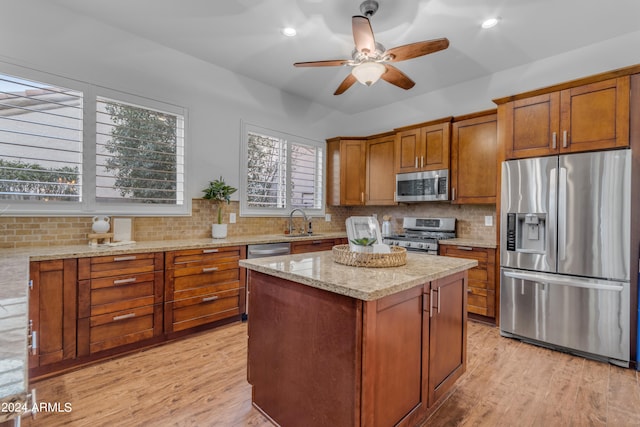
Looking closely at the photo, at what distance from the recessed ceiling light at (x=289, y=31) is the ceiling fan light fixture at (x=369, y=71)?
3.28 feet

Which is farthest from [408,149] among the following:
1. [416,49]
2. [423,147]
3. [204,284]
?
[204,284]

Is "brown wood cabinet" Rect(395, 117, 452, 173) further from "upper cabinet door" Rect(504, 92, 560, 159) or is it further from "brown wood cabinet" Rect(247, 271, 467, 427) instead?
"brown wood cabinet" Rect(247, 271, 467, 427)

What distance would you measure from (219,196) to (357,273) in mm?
2374

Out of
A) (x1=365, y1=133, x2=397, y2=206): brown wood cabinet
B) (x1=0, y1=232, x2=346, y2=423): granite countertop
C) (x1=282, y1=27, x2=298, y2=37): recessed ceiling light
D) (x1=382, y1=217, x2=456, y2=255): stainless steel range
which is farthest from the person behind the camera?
(x1=365, y1=133, x2=397, y2=206): brown wood cabinet

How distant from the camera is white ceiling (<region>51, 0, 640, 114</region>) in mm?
2521

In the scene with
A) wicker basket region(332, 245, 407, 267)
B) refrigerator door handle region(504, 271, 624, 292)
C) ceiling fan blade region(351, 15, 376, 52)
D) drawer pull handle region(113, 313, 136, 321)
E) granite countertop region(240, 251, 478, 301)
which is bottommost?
drawer pull handle region(113, 313, 136, 321)

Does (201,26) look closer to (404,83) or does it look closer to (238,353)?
(404,83)

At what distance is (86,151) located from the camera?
274cm

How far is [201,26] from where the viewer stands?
9.30ft

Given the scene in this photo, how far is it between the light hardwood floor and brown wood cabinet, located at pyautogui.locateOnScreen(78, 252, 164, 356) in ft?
0.60

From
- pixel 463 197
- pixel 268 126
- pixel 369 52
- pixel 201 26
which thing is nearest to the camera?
pixel 369 52

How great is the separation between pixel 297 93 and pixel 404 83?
2.10 metres

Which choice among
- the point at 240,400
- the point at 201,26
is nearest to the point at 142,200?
the point at 201,26

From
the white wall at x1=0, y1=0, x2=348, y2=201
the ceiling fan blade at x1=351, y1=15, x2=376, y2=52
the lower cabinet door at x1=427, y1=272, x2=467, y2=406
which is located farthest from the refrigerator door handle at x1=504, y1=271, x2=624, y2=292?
the white wall at x1=0, y1=0, x2=348, y2=201
